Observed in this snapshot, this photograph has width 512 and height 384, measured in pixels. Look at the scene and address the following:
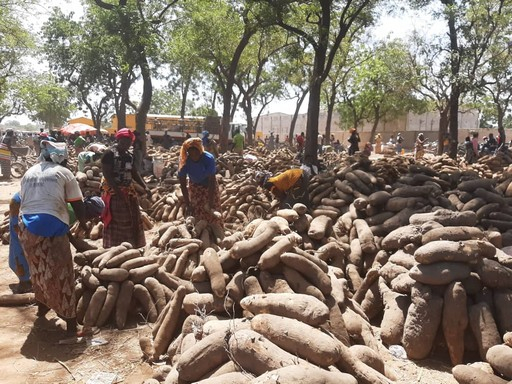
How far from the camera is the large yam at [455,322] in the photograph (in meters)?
3.86

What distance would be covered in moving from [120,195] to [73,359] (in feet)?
7.42

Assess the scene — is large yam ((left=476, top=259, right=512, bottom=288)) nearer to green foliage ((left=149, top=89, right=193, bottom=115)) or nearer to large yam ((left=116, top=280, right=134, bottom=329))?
large yam ((left=116, top=280, right=134, bottom=329))

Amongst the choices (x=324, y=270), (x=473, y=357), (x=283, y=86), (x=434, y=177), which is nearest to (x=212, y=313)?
(x=324, y=270)

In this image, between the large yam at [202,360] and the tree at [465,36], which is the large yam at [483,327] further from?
the tree at [465,36]

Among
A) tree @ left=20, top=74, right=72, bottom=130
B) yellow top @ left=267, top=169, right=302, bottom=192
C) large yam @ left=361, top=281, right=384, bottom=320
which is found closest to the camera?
large yam @ left=361, top=281, right=384, bottom=320

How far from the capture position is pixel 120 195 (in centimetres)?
548

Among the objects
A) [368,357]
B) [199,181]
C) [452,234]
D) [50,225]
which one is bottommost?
[368,357]

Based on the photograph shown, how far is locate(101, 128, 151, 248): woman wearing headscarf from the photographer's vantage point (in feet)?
17.7

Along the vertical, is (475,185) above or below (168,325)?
above

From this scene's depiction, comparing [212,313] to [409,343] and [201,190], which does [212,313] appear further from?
[201,190]

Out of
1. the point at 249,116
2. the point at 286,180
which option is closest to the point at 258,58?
the point at 249,116

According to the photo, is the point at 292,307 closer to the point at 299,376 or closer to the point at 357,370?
the point at 357,370

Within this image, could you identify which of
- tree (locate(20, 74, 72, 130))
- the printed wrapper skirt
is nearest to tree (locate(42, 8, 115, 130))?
tree (locate(20, 74, 72, 130))

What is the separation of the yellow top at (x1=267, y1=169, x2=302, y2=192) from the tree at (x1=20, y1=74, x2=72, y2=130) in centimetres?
2815
